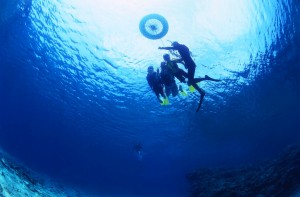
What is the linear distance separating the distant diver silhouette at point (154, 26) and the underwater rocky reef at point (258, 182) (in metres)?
7.13

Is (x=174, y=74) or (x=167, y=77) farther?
(x=167, y=77)

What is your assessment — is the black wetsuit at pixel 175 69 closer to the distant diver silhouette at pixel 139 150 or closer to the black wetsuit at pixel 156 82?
the black wetsuit at pixel 156 82

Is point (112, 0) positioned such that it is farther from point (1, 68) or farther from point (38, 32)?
point (1, 68)

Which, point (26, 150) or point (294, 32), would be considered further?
point (26, 150)

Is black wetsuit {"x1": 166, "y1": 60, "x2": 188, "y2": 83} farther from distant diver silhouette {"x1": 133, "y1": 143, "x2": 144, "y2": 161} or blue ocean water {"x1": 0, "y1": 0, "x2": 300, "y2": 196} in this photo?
distant diver silhouette {"x1": 133, "y1": 143, "x2": 144, "y2": 161}

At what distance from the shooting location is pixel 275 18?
1245 centimetres

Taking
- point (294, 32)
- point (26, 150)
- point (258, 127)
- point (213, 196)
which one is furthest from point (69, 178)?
point (294, 32)

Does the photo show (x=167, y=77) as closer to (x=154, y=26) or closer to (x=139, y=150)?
(x=154, y=26)

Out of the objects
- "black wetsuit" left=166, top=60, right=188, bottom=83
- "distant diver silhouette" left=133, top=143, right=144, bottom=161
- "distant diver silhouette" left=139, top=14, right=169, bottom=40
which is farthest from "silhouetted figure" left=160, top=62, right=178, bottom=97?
"distant diver silhouette" left=133, top=143, right=144, bottom=161

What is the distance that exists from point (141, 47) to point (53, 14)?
4.28 metres

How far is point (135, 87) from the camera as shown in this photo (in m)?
17.7

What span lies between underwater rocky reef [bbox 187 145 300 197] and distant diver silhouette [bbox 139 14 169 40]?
23.4ft

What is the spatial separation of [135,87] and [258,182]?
28.6 ft

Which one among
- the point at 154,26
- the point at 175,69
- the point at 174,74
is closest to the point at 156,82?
the point at 174,74
